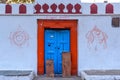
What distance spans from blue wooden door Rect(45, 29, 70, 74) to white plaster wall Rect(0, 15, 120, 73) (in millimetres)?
524

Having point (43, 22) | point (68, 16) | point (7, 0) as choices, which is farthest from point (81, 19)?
point (7, 0)

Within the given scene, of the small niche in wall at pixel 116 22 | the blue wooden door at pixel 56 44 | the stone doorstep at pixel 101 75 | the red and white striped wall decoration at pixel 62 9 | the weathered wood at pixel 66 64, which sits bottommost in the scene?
the stone doorstep at pixel 101 75

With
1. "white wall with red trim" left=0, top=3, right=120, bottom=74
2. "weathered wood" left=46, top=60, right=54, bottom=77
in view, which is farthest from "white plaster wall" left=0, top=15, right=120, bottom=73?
"weathered wood" left=46, top=60, right=54, bottom=77

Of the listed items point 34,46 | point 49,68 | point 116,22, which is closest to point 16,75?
point 49,68

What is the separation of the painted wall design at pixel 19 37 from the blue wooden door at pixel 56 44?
2.91ft

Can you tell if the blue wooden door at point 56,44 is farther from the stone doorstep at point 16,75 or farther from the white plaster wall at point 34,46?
the stone doorstep at point 16,75

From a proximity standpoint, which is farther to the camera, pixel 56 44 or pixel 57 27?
pixel 56 44

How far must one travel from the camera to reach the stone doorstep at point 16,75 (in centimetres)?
1320

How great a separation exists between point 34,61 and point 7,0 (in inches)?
A: 498

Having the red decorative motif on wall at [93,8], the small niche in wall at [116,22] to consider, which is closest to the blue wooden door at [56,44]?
the red decorative motif on wall at [93,8]

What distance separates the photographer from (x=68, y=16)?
14.9 meters

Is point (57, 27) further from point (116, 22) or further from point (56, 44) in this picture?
point (116, 22)

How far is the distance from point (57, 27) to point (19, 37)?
1641 mm

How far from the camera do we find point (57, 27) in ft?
49.2
